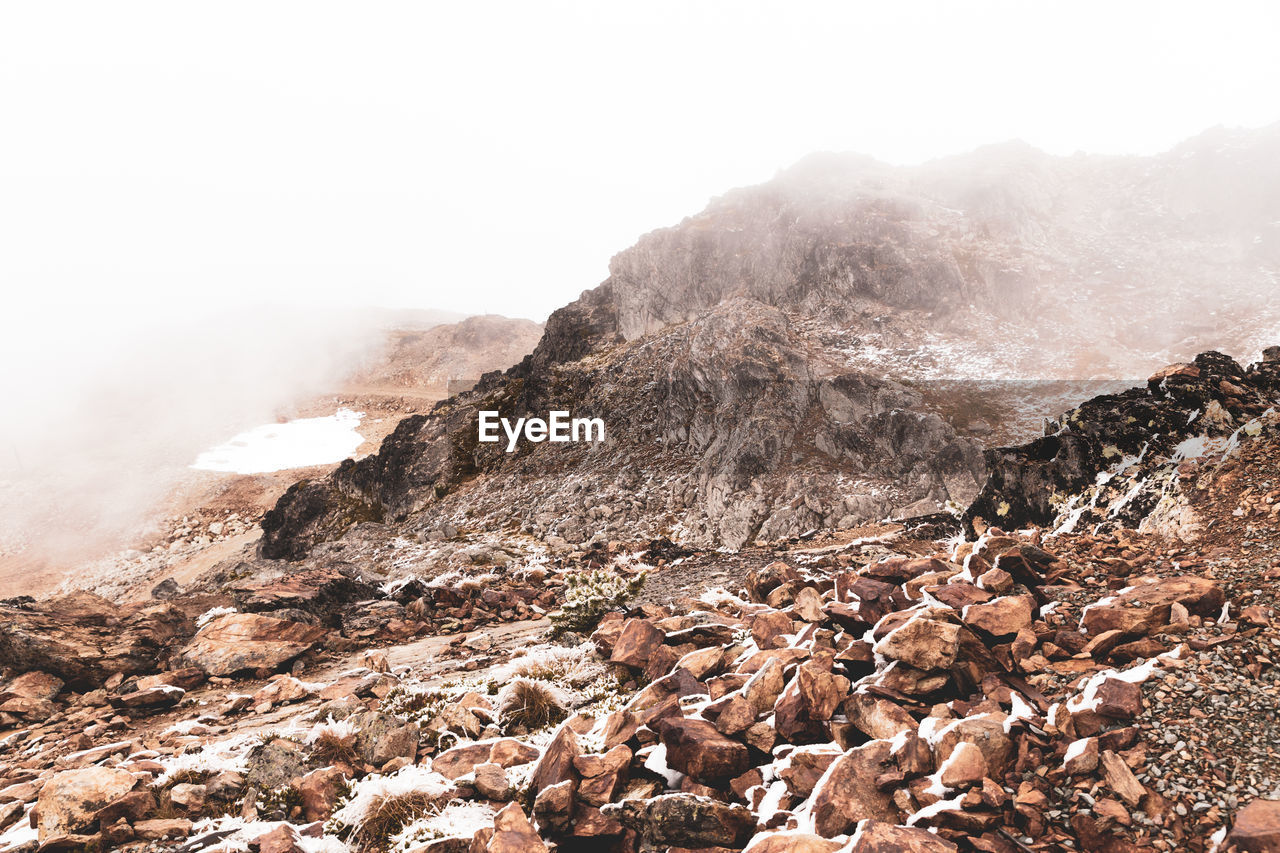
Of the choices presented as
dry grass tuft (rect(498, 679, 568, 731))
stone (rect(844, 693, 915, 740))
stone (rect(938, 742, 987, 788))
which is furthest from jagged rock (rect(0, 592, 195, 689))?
stone (rect(938, 742, 987, 788))

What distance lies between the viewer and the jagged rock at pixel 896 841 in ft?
14.6

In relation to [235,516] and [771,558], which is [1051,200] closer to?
[771,558]

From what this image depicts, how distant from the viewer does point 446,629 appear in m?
16.0

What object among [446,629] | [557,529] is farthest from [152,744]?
[557,529]

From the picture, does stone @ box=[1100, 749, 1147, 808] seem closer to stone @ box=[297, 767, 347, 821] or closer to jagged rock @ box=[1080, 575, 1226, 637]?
jagged rock @ box=[1080, 575, 1226, 637]

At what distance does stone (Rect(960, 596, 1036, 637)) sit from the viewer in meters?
6.92

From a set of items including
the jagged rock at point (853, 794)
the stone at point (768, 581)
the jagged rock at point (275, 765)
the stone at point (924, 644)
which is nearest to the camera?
the jagged rock at point (853, 794)

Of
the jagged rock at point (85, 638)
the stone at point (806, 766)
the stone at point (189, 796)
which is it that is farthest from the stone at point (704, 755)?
the jagged rock at point (85, 638)

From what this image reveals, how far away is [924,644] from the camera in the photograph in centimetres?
664

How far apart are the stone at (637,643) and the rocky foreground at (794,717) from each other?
54 mm

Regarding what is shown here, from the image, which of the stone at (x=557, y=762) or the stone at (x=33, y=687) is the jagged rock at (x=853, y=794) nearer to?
the stone at (x=557, y=762)

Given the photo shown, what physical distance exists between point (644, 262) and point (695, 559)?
3342 centimetres

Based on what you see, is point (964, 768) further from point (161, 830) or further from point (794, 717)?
point (161, 830)

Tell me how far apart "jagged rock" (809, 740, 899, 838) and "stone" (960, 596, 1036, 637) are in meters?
2.34
